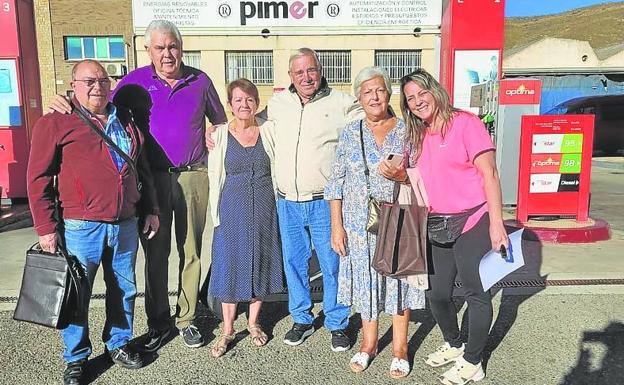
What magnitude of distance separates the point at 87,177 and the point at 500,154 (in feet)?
21.0

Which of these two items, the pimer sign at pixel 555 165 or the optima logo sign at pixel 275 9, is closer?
the pimer sign at pixel 555 165

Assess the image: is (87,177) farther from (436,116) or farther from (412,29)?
(412,29)

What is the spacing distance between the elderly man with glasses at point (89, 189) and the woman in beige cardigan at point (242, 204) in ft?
1.68

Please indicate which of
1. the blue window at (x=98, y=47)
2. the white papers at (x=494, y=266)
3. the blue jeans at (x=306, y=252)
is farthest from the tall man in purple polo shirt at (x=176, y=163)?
the blue window at (x=98, y=47)

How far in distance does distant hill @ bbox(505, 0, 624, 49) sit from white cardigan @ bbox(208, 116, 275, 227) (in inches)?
2366

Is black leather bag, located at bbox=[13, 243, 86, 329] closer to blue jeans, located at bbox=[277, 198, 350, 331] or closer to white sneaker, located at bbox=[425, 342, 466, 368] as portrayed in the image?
blue jeans, located at bbox=[277, 198, 350, 331]

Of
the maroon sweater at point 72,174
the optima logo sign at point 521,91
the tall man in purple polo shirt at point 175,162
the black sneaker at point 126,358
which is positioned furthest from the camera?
the optima logo sign at point 521,91

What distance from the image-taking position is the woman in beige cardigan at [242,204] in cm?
334

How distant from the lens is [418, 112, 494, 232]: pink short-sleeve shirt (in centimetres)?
280

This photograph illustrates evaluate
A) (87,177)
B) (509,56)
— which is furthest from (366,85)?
(509,56)

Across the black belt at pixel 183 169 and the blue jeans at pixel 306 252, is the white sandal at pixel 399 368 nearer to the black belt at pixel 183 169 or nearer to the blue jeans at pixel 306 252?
the blue jeans at pixel 306 252

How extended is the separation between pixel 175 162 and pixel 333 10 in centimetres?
1896

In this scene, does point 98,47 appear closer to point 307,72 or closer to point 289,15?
point 289,15

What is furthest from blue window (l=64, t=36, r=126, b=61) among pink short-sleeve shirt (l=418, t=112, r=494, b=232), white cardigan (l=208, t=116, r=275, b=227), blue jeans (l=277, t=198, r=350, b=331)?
pink short-sleeve shirt (l=418, t=112, r=494, b=232)
